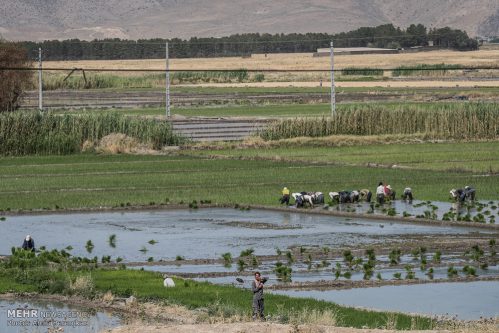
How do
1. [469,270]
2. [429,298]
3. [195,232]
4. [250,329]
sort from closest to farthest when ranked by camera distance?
[250,329] → [429,298] → [469,270] → [195,232]

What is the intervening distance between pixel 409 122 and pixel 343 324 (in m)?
53.7

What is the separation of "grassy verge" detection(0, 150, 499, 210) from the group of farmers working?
3.53ft

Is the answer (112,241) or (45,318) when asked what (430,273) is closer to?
(45,318)

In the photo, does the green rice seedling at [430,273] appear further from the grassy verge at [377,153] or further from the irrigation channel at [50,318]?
the grassy verge at [377,153]

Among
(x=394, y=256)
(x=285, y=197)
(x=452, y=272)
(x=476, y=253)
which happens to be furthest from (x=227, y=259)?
(x=285, y=197)

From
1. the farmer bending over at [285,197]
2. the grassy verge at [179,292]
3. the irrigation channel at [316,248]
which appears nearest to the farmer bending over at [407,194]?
the irrigation channel at [316,248]

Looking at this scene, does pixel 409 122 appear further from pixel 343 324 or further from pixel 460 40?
pixel 460 40

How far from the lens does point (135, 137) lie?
249ft

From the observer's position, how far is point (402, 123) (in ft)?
263

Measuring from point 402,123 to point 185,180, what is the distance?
2339 cm

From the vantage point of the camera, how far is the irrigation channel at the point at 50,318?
2798 cm

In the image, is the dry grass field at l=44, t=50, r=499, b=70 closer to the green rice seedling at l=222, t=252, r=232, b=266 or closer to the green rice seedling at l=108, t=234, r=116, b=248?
the green rice seedling at l=108, t=234, r=116, b=248

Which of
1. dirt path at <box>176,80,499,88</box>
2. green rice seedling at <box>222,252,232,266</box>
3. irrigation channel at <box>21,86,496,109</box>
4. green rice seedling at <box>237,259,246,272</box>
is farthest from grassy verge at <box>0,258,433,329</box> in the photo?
dirt path at <box>176,80,499,88</box>

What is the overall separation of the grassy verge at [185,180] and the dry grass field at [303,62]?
94.6m
